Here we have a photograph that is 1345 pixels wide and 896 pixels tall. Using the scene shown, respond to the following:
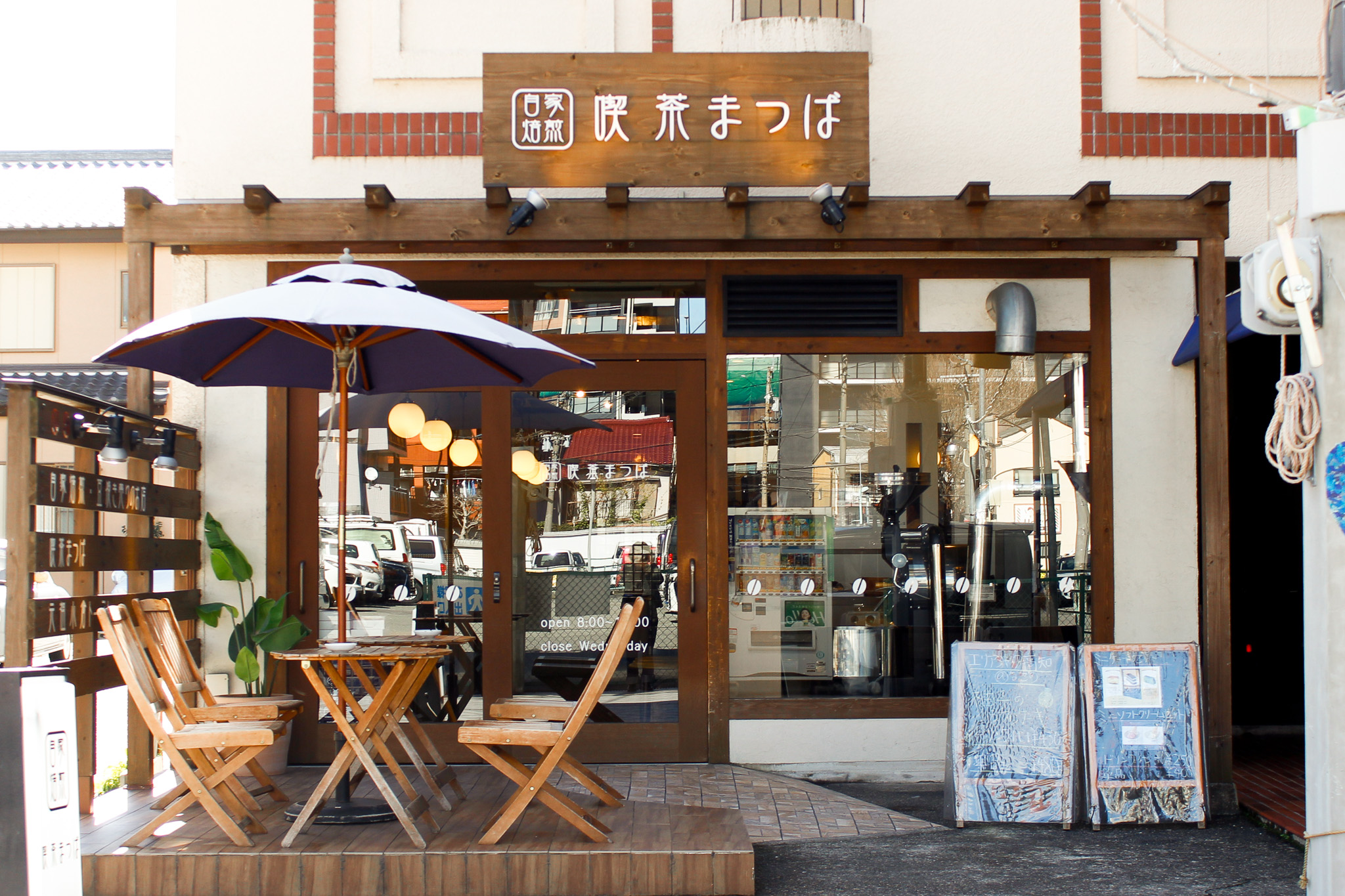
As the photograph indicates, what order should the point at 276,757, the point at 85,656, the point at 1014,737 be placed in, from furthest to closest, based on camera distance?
the point at 276,757
the point at 1014,737
the point at 85,656

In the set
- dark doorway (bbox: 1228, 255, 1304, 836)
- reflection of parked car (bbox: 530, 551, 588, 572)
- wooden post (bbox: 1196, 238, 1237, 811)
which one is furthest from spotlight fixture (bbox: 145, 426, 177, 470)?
dark doorway (bbox: 1228, 255, 1304, 836)

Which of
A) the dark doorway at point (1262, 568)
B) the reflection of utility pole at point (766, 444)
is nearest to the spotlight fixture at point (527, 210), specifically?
the reflection of utility pole at point (766, 444)

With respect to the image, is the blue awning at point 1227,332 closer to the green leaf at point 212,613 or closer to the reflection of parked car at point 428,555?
the reflection of parked car at point 428,555

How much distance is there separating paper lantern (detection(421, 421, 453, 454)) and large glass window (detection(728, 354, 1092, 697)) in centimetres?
157

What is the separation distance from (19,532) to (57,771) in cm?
191

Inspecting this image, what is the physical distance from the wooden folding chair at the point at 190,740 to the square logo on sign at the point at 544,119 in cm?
283

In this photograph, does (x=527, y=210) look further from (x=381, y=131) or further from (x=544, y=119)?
(x=381, y=131)

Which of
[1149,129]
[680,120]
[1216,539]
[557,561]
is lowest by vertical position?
[557,561]

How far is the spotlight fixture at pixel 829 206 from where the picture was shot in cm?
544

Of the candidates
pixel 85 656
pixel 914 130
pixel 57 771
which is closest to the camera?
pixel 57 771

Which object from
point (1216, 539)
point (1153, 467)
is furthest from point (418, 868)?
point (1153, 467)

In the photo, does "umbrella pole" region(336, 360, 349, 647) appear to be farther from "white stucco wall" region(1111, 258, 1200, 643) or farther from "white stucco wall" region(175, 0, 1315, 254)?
"white stucco wall" region(1111, 258, 1200, 643)

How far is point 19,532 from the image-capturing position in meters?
4.39

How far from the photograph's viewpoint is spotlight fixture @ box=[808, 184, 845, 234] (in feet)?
17.8
